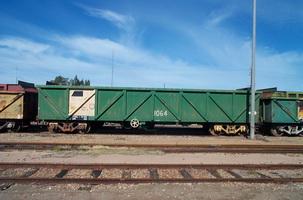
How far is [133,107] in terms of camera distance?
12680mm

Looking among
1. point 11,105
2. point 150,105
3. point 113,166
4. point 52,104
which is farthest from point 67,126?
point 113,166

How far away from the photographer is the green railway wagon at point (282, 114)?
1345 cm

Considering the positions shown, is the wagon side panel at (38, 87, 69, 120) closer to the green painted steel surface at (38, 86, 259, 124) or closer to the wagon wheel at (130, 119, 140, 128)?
the green painted steel surface at (38, 86, 259, 124)

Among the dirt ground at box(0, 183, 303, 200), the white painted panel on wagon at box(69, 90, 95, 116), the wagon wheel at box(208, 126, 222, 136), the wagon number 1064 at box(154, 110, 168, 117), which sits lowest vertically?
the dirt ground at box(0, 183, 303, 200)

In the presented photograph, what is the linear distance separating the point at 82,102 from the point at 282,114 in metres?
12.6

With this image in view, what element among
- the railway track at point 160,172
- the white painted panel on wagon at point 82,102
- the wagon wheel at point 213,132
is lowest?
the railway track at point 160,172

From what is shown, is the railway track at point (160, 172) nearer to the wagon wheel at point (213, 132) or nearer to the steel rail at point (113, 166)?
the steel rail at point (113, 166)

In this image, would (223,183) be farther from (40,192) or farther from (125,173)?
(40,192)

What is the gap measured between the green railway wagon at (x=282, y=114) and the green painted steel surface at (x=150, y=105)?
76.0 inches

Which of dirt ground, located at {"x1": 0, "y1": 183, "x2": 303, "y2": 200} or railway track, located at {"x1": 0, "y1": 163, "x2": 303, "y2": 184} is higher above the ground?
railway track, located at {"x1": 0, "y1": 163, "x2": 303, "y2": 184}

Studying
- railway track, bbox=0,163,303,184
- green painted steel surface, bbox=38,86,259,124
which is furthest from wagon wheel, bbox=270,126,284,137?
railway track, bbox=0,163,303,184

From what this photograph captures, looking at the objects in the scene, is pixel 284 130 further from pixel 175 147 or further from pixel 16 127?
pixel 16 127

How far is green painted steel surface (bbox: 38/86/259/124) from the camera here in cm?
1255

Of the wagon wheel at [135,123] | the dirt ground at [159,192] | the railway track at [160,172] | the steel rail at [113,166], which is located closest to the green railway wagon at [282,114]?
the railway track at [160,172]
